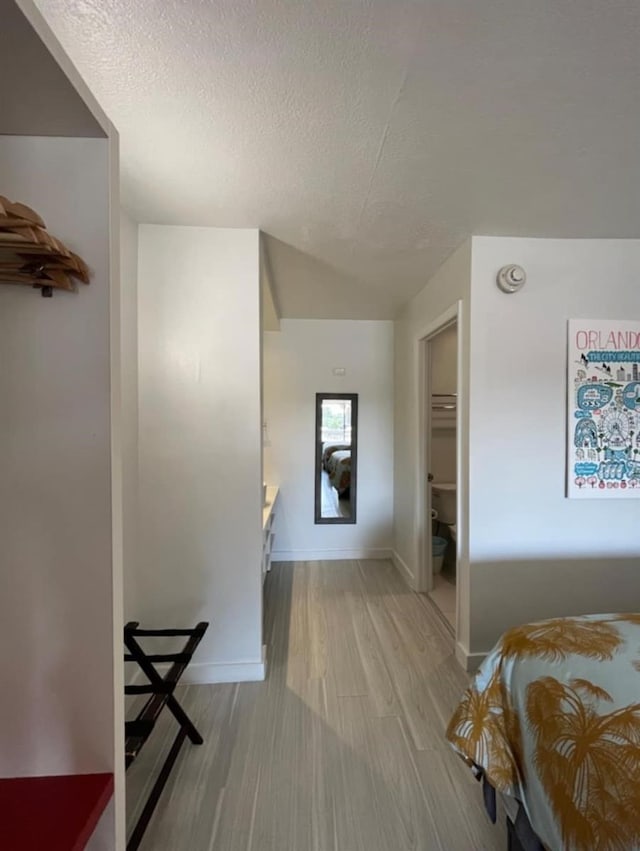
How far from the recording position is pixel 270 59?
1055 millimetres

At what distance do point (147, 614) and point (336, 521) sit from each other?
7.01 feet

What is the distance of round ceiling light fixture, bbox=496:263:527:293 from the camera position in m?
2.01

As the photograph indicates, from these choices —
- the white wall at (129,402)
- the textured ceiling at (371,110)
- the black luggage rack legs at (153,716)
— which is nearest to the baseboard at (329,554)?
the white wall at (129,402)

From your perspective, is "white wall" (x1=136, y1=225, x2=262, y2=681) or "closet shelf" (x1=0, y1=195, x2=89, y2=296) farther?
"white wall" (x1=136, y1=225, x2=262, y2=681)

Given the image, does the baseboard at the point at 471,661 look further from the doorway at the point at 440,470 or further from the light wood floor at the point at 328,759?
the doorway at the point at 440,470

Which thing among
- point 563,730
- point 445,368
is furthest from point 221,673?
point 445,368

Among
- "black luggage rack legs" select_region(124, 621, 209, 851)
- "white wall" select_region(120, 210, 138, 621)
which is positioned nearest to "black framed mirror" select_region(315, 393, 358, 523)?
"white wall" select_region(120, 210, 138, 621)

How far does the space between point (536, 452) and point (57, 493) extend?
2225 millimetres

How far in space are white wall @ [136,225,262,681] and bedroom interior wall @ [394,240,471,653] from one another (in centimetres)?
117

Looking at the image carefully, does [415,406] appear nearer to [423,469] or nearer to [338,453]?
[423,469]

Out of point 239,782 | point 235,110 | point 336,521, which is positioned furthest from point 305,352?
point 239,782

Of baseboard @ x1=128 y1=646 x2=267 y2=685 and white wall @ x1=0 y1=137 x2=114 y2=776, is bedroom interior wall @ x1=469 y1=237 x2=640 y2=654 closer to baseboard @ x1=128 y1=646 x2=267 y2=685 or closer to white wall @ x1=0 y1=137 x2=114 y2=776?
baseboard @ x1=128 y1=646 x2=267 y2=685

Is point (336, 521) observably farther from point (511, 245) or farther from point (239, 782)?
point (511, 245)

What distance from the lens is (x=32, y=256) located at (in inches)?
26.1
